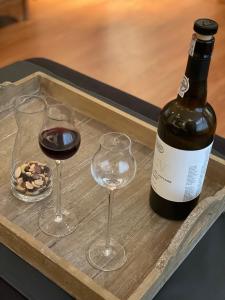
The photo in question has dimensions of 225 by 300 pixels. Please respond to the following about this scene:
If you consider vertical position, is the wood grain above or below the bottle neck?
below

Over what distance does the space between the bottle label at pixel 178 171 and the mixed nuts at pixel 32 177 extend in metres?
0.22

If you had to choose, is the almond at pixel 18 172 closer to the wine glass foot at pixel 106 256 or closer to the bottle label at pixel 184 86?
the wine glass foot at pixel 106 256

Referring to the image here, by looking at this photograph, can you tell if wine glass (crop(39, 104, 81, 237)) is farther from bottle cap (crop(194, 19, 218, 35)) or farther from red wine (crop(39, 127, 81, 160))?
bottle cap (crop(194, 19, 218, 35))

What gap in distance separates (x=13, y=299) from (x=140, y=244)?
233 mm

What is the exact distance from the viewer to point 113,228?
0.86 meters

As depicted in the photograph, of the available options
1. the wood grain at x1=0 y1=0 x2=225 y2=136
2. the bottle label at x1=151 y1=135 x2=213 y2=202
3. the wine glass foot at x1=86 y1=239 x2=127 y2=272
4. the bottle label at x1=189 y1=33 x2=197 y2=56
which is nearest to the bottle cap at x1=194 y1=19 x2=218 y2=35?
the bottle label at x1=189 y1=33 x2=197 y2=56

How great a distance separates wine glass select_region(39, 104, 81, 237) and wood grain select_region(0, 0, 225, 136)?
122 centimetres

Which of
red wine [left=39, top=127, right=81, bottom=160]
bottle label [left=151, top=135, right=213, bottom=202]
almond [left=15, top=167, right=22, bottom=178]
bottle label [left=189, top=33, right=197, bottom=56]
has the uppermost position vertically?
bottle label [left=189, top=33, right=197, bottom=56]

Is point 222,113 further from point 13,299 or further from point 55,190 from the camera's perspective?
point 13,299

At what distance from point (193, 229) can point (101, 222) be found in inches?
6.9

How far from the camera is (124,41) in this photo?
2615 millimetres

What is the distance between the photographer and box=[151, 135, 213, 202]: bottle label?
77 centimetres

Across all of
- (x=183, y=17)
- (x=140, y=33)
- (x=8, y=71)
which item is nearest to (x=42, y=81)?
(x=8, y=71)

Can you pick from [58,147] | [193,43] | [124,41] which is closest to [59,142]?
[58,147]
